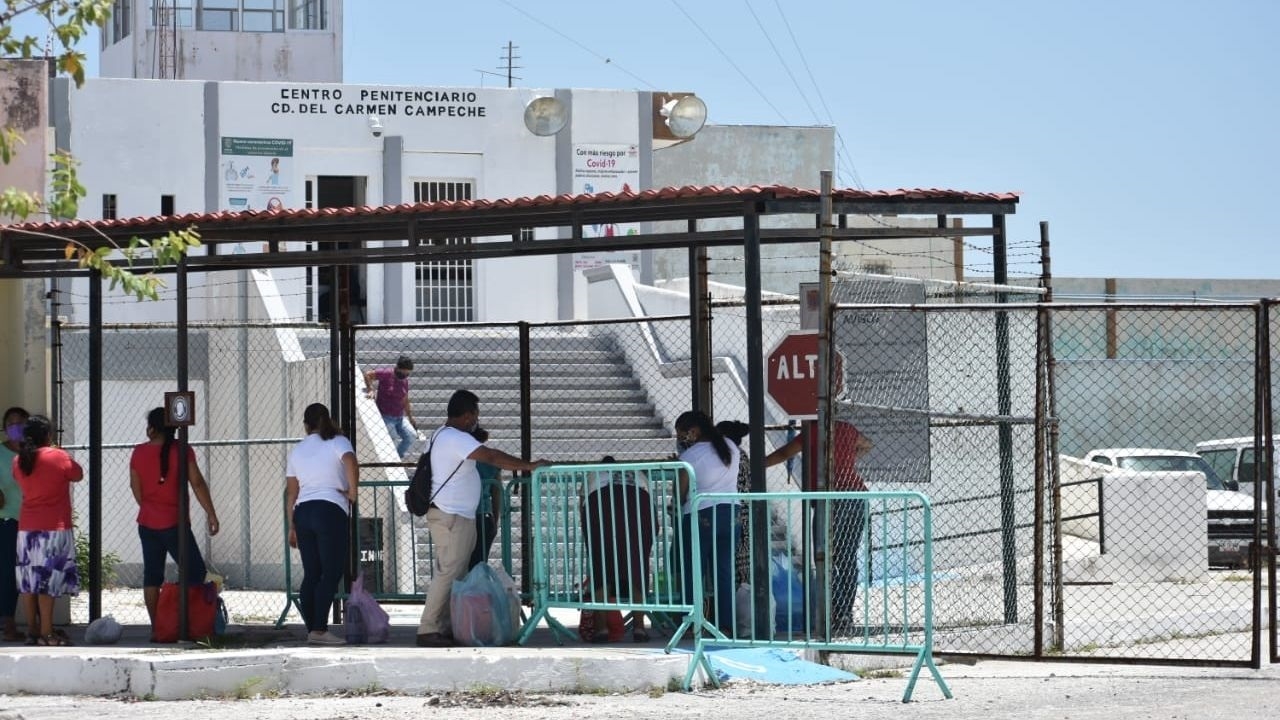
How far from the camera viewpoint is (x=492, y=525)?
12195 millimetres

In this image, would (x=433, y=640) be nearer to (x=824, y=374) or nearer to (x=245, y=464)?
(x=824, y=374)

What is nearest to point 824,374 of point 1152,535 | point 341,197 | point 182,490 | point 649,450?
point 182,490

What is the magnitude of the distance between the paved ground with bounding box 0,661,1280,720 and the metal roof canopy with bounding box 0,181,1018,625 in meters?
1.51

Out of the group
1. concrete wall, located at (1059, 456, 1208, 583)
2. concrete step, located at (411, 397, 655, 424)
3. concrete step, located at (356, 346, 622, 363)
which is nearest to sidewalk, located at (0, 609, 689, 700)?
concrete step, located at (411, 397, 655, 424)

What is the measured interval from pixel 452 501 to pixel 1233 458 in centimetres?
1677

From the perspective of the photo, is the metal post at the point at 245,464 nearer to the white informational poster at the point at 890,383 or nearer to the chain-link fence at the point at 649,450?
the chain-link fence at the point at 649,450

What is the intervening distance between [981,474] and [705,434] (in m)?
8.14

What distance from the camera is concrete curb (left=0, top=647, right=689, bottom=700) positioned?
10195mm

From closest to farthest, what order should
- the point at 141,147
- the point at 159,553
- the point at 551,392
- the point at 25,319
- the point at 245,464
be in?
1. the point at 159,553
2. the point at 25,319
3. the point at 551,392
4. the point at 245,464
5. the point at 141,147

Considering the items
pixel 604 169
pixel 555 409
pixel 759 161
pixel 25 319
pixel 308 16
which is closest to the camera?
pixel 25 319

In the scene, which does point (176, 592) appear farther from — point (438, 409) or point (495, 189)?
point (495, 189)

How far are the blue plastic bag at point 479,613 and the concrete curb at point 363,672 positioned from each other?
0.54m

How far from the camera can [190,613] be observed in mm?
12148

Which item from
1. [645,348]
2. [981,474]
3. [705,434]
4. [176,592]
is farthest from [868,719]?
[645,348]
